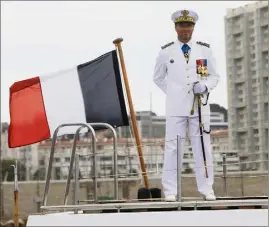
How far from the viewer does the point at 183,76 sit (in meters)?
7.67

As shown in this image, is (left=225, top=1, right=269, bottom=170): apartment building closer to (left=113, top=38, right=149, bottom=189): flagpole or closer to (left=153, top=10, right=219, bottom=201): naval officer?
(left=113, top=38, right=149, bottom=189): flagpole

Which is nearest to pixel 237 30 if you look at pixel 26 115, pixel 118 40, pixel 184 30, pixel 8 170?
pixel 8 170

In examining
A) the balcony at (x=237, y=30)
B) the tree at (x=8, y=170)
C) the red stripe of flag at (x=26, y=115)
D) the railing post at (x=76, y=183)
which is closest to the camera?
the railing post at (x=76, y=183)

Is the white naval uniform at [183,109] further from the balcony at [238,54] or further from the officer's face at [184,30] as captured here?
the balcony at [238,54]

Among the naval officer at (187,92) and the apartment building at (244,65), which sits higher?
the apartment building at (244,65)

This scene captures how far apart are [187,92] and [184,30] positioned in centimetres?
49

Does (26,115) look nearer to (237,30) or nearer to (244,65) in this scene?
(244,65)

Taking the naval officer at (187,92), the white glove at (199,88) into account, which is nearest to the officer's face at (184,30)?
the naval officer at (187,92)

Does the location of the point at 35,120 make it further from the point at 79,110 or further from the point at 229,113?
the point at 229,113

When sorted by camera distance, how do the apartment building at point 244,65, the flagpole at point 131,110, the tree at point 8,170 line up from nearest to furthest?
the flagpole at point 131,110 < the apartment building at point 244,65 < the tree at point 8,170

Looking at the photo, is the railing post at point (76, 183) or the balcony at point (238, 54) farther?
the balcony at point (238, 54)

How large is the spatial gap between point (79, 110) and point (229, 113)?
243 feet

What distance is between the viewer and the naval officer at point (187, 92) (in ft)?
24.9

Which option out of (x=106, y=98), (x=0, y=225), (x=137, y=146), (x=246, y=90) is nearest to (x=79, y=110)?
(x=106, y=98)
